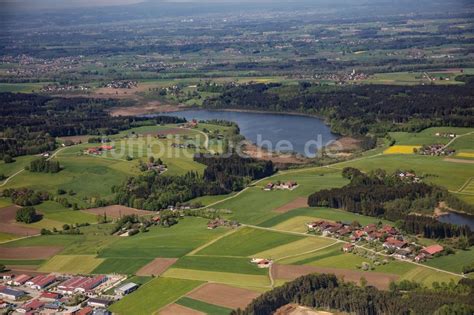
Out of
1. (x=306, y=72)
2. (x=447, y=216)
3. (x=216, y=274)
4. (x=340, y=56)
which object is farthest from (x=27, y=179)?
(x=340, y=56)

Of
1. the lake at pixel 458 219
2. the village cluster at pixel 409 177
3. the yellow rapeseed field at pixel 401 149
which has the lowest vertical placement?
the lake at pixel 458 219

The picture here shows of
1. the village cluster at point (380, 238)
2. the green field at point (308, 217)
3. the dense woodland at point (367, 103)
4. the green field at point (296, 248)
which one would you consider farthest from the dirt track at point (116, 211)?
the dense woodland at point (367, 103)

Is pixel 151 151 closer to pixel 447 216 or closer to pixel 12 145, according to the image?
pixel 12 145

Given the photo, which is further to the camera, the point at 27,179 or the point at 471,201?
the point at 27,179

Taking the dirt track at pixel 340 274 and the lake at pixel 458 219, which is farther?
the lake at pixel 458 219

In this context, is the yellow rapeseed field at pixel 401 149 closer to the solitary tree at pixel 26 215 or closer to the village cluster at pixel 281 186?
the village cluster at pixel 281 186

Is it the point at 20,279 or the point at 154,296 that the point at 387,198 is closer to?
the point at 154,296

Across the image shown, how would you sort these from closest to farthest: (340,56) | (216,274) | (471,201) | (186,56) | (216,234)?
1. (216,274)
2. (216,234)
3. (471,201)
4. (340,56)
5. (186,56)
